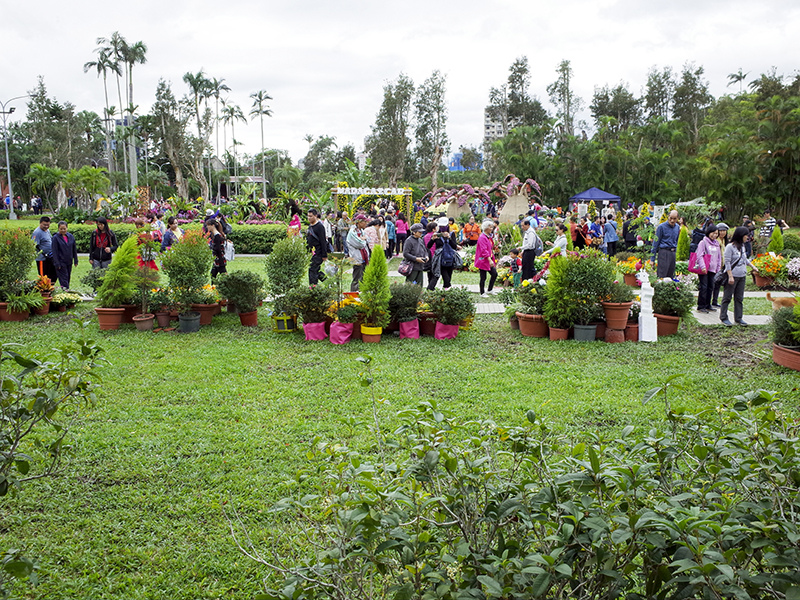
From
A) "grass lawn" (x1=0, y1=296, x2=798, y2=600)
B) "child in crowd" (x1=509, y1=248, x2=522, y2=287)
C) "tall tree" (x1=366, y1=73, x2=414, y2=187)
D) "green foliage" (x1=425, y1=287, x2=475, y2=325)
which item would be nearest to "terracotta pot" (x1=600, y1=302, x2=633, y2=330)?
"grass lawn" (x1=0, y1=296, x2=798, y2=600)

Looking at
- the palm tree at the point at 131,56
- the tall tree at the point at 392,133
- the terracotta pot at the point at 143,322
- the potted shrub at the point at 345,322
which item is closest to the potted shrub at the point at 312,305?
the potted shrub at the point at 345,322

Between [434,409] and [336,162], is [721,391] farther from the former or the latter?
[336,162]

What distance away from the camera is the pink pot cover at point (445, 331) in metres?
8.55

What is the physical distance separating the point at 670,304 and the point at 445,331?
11.0ft

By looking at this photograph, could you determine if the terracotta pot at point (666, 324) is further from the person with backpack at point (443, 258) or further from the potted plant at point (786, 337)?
the person with backpack at point (443, 258)

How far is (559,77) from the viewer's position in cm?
5791

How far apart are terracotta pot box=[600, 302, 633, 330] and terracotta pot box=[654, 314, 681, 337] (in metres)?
0.72

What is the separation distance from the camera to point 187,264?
29.4ft

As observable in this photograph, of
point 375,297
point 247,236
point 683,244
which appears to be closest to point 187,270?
point 375,297

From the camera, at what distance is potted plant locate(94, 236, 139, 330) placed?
8945 mm

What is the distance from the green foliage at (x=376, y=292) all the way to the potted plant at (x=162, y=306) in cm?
326

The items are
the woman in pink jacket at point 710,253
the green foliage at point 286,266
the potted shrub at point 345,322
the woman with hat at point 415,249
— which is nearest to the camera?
the potted shrub at point 345,322

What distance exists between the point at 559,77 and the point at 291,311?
5681cm

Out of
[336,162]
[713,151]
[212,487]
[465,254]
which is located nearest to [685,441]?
[212,487]
